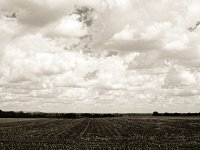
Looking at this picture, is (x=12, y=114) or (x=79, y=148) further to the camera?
(x=12, y=114)

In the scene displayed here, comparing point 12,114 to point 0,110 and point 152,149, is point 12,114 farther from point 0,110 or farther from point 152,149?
point 152,149

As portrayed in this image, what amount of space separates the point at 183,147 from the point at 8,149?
14.6m

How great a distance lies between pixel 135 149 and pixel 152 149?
4.58 feet

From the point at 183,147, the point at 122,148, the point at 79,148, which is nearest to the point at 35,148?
the point at 79,148

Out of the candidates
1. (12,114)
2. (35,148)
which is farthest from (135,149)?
(12,114)

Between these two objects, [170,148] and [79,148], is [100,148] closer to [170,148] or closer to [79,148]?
[79,148]

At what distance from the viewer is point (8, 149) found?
26719 mm

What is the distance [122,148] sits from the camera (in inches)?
1045

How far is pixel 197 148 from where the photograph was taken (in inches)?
1058

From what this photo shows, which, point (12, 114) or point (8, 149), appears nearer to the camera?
point (8, 149)

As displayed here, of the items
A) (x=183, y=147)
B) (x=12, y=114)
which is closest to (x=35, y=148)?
(x=183, y=147)

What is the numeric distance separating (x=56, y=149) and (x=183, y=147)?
1069 cm

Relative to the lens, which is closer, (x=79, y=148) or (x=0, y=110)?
(x=79, y=148)

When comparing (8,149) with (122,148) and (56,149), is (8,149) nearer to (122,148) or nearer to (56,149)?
(56,149)
